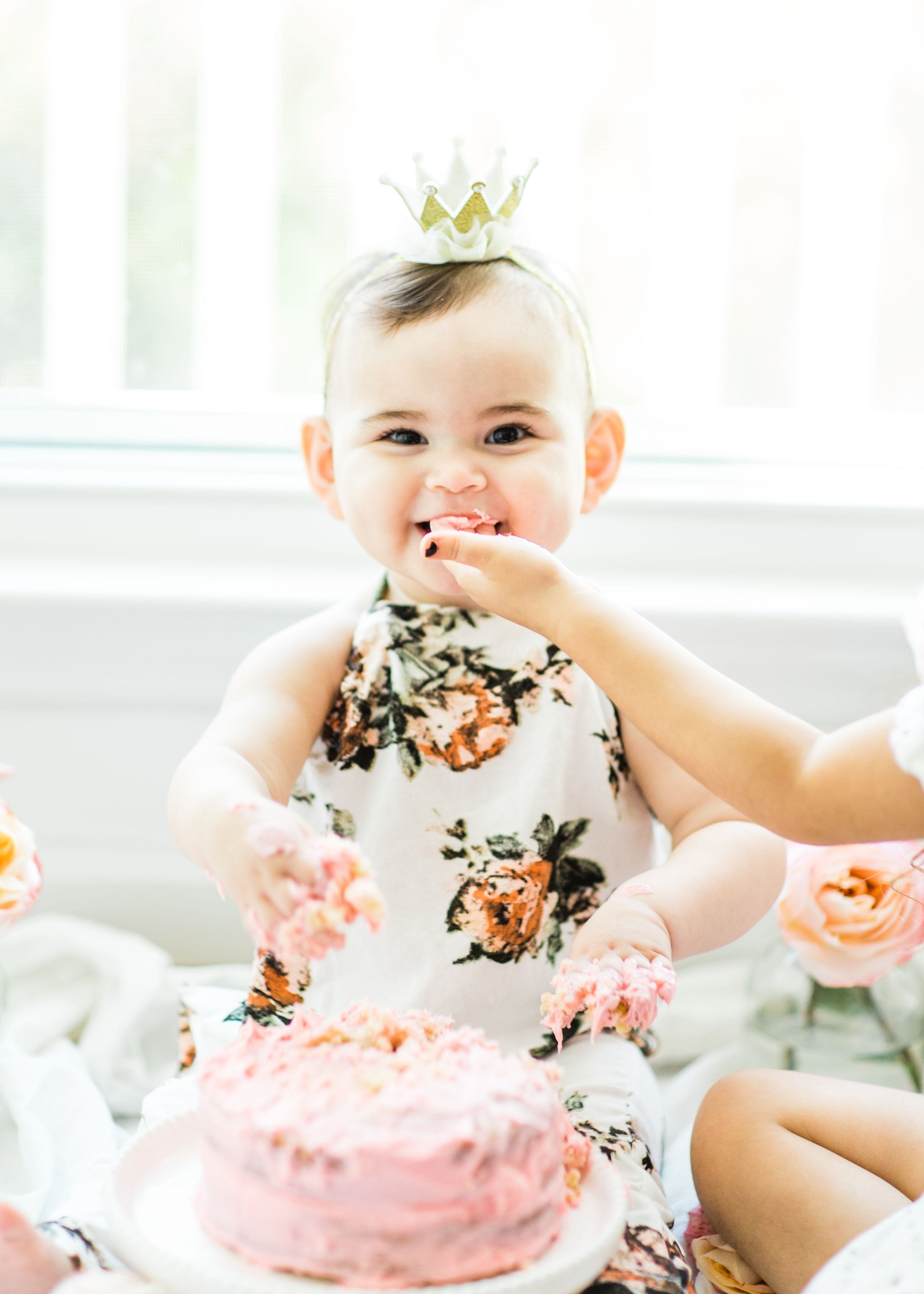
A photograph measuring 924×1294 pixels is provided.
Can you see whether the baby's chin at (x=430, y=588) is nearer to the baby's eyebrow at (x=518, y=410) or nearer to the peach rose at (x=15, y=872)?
the baby's eyebrow at (x=518, y=410)

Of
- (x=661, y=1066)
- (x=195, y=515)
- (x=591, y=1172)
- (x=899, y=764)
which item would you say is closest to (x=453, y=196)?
(x=195, y=515)

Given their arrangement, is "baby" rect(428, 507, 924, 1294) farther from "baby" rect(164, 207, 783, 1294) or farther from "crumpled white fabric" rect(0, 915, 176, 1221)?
"crumpled white fabric" rect(0, 915, 176, 1221)

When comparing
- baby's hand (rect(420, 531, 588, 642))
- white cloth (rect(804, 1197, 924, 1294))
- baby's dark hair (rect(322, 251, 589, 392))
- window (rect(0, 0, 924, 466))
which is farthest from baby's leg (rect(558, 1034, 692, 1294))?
window (rect(0, 0, 924, 466))

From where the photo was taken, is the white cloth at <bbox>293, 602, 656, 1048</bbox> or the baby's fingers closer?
the baby's fingers

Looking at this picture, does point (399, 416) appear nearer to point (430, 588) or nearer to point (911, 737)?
point (430, 588)

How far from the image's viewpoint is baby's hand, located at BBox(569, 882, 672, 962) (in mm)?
776

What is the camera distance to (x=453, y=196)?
3.19ft

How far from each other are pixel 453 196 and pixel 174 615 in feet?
1.73

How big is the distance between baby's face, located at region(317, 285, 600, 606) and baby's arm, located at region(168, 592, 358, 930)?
11cm

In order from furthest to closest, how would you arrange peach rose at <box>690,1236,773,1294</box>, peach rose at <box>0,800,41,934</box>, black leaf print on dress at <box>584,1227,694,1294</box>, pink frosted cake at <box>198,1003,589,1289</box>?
peach rose at <box>0,800,41,934</box> → peach rose at <box>690,1236,773,1294</box> → black leaf print on dress at <box>584,1227,694,1294</box> → pink frosted cake at <box>198,1003,589,1289</box>

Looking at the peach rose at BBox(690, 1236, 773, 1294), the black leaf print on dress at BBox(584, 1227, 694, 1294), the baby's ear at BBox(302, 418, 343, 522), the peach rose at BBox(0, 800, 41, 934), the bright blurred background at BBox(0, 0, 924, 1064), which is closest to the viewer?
the black leaf print on dress at BBox(584, 1227, 694, 1294)

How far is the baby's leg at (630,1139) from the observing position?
704 mm

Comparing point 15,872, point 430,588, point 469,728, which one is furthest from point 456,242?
point 15,872

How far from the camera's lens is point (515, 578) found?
75 cm
